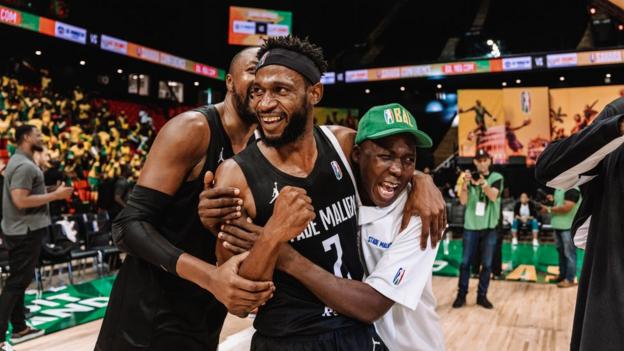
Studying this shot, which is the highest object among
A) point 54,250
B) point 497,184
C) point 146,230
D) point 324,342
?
point 146,230

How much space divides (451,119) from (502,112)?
4841mm

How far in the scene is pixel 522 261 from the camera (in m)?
9.05

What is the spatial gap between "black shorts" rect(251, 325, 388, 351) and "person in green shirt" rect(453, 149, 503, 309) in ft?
15.0

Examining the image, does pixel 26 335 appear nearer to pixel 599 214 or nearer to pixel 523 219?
pixel 599 214

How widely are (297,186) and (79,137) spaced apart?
426 inches

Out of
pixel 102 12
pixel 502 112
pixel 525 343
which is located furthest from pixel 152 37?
pixel 525 343

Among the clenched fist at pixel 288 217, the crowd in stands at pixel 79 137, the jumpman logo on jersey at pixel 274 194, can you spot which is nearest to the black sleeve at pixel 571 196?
the jumpman logo on jersey at pixel 274 194

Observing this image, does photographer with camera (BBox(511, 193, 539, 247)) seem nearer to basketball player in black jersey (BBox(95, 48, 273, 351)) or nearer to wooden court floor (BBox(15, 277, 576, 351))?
wooden court floor (BBox(15, 277, 576, 351))

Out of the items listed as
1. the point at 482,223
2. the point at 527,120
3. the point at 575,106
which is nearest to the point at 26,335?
the point at 482,223

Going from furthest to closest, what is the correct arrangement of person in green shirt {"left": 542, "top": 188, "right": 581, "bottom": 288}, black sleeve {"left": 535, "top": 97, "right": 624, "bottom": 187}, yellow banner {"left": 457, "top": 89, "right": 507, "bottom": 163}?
1. yellow banner {"left": 457, "top": 89, "right": 507, "bottom": 163}
2. person in green shirt {"left": 542, "top": 188, "right": 581, "bottom": 288}
3. black sleeve {"left": 535, "top": 97, "right": 624, "bottom": 187}

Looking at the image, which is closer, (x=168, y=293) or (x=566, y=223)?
(x=168, y=293)

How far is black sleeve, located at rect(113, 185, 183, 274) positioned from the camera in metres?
1.58

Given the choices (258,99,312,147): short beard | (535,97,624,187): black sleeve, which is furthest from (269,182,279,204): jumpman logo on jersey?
(535,97,624,187): black sleeve

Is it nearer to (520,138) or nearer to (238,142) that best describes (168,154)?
(238,142)
